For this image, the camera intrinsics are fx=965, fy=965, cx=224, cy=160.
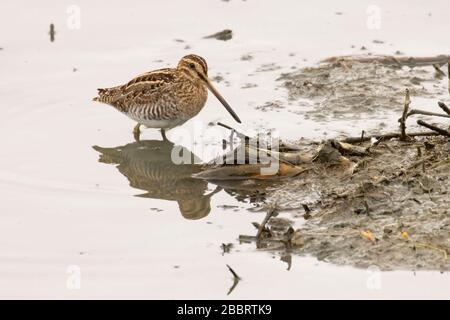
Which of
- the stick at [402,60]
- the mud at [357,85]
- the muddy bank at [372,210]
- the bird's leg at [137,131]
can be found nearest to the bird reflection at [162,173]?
the bird's leg at [137,131]

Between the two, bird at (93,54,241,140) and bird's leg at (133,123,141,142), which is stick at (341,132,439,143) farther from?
bird's leg at (133,123,141,142)

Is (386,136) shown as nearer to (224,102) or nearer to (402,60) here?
(224,102)

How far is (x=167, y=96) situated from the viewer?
10.7 meters

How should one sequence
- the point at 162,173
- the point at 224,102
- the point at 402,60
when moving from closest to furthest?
the point at 162,173
the point at 224,102
the point at 402,60

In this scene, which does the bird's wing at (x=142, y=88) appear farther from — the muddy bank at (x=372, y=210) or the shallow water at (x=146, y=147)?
the muddy bank at (x=372, y=210)

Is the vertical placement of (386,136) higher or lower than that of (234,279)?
higher

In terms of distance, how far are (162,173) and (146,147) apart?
0.87 metres

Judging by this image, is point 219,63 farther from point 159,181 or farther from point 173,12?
point 159,181

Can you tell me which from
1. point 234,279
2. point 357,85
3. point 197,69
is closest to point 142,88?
point 197,69

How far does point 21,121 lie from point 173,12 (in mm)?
3844

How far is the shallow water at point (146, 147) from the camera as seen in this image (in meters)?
7.28

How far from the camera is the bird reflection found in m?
8.89

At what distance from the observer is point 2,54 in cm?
1271

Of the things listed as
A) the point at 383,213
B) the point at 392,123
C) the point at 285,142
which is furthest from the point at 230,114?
the point at 383,213
